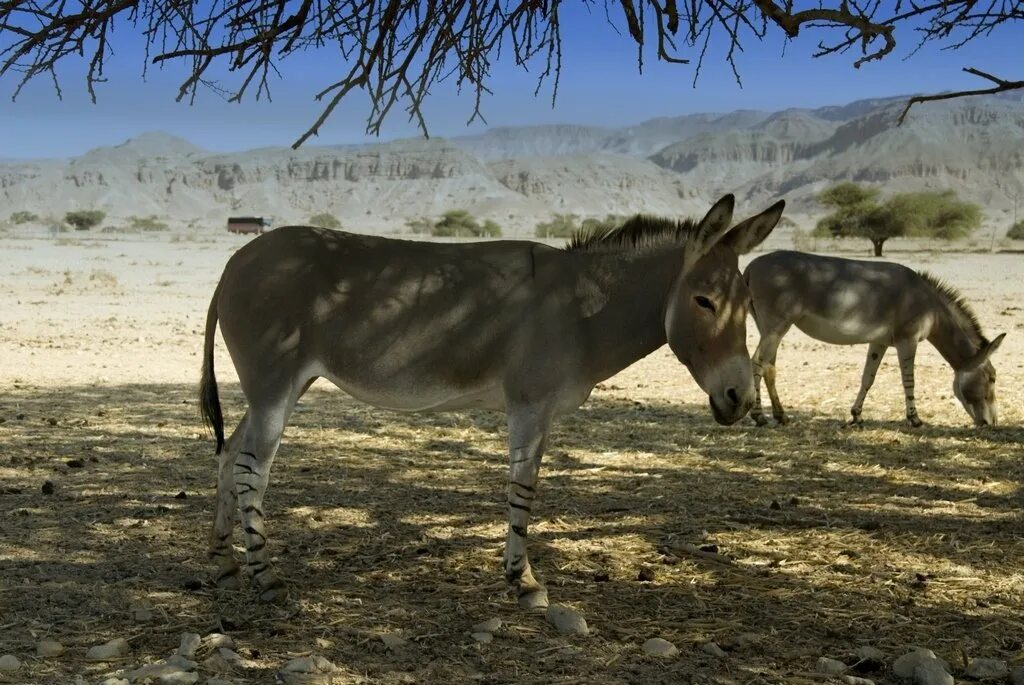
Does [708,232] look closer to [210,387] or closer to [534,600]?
[534,600]

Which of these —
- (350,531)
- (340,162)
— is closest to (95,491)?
(350,531)

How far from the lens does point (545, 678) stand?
169 inches

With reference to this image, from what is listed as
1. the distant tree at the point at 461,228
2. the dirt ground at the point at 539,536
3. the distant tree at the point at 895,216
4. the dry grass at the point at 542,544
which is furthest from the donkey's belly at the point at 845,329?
the distant tree at the point at 461,228

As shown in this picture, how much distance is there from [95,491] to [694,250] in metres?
4.97

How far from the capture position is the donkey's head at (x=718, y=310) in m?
5.12

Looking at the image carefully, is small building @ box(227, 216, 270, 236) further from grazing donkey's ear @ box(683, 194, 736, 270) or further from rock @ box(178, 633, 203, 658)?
rock @ box(178, 633, 203, 658)

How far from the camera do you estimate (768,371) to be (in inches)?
441

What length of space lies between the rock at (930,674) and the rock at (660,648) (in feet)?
3.49

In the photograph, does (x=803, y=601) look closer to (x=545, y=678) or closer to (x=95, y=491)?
(x=545, y=678)

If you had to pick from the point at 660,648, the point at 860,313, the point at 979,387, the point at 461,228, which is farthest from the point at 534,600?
the point at 461,228

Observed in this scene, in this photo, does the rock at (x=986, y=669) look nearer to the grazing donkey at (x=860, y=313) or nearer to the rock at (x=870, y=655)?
the rock at (x=870, y=655)

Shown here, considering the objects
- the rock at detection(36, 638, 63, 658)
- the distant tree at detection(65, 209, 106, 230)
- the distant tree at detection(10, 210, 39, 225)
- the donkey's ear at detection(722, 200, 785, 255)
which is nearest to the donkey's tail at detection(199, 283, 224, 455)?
the rock at detection(36, 638, 63, 658)

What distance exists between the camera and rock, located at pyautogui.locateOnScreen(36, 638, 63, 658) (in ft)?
14.4

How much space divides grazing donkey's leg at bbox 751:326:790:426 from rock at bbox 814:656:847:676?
6.42 m
